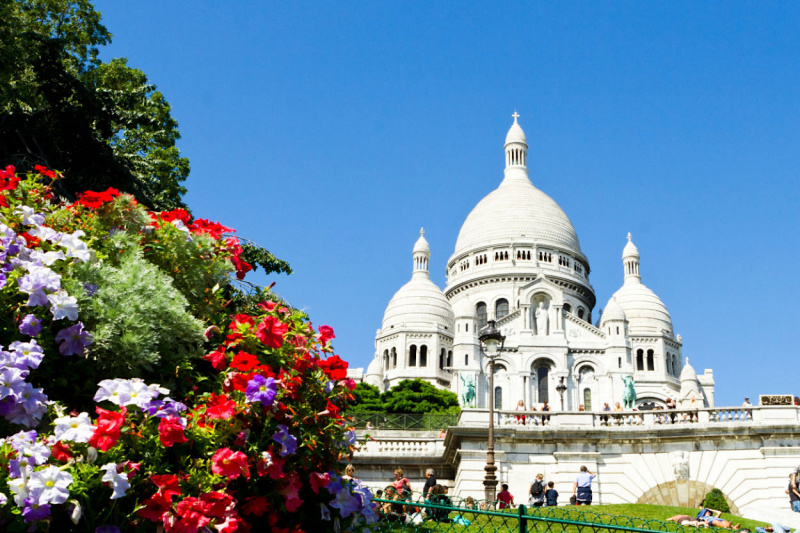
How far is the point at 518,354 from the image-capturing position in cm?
6925

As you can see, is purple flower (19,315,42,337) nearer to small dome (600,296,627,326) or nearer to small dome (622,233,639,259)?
small dome (600,296,627,326)

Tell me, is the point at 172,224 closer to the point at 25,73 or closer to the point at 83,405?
the point at 83,405

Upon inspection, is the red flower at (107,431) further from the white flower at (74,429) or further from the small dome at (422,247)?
the small dome at (422,247)

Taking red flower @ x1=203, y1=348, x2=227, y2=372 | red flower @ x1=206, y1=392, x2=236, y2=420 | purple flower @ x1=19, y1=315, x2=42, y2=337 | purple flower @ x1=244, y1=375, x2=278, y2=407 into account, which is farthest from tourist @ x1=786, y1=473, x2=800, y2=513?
purple flower @ x1=19, y1=315, x2=42, y2=337

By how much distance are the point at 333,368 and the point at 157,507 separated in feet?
5.79

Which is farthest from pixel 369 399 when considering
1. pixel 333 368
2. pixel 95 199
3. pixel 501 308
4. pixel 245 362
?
pixel 245 362

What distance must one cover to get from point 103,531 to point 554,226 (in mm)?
82608

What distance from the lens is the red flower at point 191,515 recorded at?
17.3 feet

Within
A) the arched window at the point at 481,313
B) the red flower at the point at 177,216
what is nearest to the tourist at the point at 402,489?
the red flower at the point at 177,216

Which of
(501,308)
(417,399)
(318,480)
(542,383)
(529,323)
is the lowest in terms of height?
(318,480)

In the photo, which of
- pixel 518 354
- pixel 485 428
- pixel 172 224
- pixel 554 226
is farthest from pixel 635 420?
pixel 554 226

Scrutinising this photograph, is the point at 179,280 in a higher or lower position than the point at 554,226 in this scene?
lower

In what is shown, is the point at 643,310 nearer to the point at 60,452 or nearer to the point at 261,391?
the point at 261,391

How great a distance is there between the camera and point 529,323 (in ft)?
235
